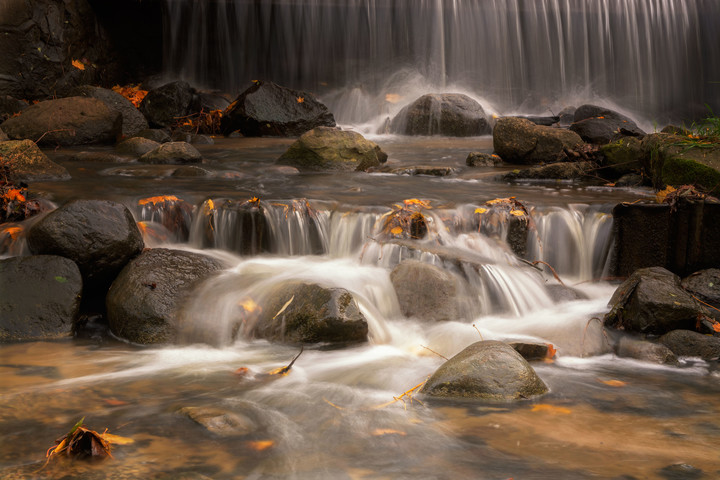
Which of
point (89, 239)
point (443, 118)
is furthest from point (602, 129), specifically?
point (89, 239)

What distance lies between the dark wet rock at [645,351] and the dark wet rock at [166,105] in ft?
36.2

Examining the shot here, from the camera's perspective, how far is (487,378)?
11.7 ft

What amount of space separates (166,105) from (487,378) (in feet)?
38.4

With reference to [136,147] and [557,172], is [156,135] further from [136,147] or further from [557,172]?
[557,172]

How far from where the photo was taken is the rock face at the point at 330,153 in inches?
365

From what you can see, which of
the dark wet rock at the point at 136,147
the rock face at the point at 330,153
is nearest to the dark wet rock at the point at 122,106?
the dark wet rock at the point at 136,147

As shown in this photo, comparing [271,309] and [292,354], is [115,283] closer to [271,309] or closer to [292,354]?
[271,309]

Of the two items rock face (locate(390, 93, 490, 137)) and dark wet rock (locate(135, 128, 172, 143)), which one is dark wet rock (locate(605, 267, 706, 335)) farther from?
rock face (locate(390, 93, 490, 137))

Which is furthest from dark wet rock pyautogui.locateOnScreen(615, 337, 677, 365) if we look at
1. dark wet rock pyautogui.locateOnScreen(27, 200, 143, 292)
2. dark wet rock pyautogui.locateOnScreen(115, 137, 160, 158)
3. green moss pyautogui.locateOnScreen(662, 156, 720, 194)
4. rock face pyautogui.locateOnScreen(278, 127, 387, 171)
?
dark wet rock pyautogui.locateOnScreen(115, 137, 160, 158)

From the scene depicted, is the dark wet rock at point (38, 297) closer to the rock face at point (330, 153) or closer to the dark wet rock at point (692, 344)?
the dark wet rock at point (692, 344)

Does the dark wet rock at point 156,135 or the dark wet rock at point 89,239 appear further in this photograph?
the dark wet rock at point 156,135

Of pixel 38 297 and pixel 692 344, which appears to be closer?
pixel 692 344

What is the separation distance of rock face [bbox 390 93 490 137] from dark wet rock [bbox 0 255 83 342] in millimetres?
10097

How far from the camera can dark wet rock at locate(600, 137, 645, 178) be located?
26.3 feet
